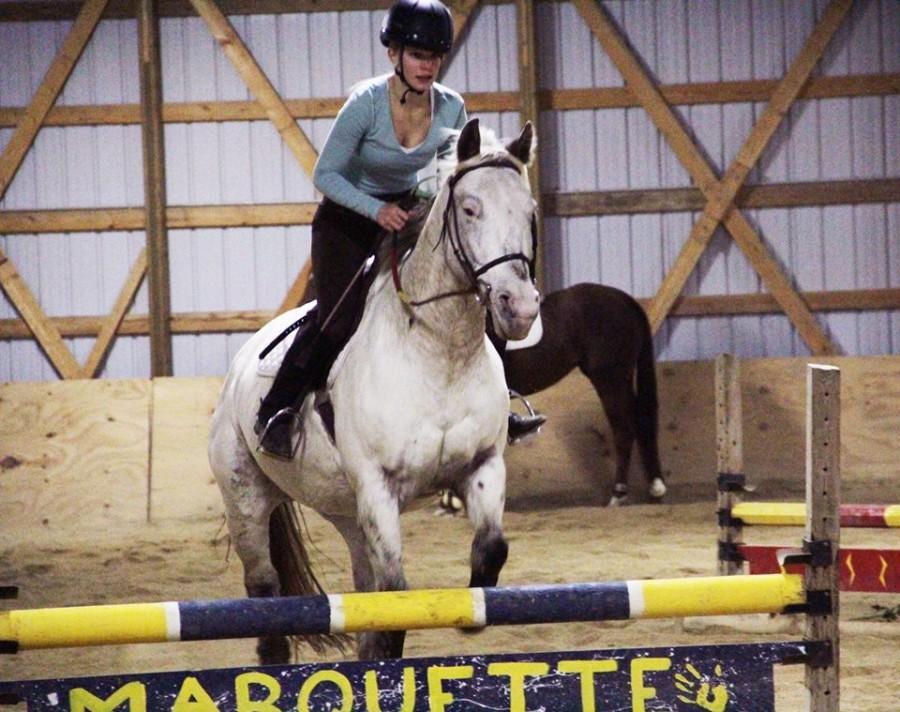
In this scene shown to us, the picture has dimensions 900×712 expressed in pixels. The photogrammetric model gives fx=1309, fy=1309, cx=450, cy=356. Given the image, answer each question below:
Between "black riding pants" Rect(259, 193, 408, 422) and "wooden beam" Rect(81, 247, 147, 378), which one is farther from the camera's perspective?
"wooden beam" Rect(81, 247, 147, 378)

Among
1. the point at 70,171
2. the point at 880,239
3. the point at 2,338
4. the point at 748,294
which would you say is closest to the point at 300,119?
the point at 70,171

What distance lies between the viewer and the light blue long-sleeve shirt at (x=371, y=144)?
3795 mm

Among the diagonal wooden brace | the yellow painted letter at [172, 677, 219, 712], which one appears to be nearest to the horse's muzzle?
the yellow painted letter at [172, 677, 219, 712]

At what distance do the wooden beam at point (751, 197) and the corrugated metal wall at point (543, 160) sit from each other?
0.32 feet

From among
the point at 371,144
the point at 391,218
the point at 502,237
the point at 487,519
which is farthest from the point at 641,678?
the point at 371,144

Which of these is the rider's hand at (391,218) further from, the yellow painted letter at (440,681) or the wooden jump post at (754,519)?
the wooden jump post at (754,519)

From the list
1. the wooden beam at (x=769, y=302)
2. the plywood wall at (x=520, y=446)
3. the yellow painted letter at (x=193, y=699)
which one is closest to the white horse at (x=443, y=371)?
the yellow painted letter at (x=193, y=699)

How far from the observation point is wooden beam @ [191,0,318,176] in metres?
11.3

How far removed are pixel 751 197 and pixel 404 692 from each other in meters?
9.18

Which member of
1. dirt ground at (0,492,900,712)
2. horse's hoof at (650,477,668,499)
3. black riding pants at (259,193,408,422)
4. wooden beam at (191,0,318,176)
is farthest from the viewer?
wooden beam at (191,0,318,176)

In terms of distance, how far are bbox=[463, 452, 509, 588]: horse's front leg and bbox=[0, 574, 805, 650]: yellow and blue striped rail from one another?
448mm

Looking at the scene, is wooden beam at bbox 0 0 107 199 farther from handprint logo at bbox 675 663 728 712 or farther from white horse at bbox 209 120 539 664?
handprint logo at bbox 675 663 728 712

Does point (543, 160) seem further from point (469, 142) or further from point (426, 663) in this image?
point (426, 663)

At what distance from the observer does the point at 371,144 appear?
389cm
